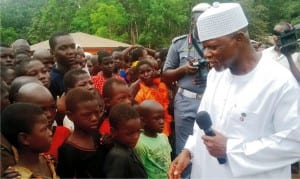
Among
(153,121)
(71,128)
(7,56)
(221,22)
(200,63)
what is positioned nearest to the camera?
(221,22)

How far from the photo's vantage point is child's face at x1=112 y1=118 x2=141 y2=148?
352cm

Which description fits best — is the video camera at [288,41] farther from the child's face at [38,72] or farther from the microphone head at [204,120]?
the child's face at [38,72]

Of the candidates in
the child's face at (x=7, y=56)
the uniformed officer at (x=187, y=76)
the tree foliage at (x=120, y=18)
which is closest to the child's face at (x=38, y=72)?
the child's face at (x=7, y=56)

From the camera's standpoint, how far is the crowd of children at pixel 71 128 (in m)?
2.91

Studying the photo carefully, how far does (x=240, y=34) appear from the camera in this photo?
119 inches

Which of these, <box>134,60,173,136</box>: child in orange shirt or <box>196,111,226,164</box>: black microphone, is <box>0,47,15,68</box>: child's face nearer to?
<box>134,60,173,136</box>: child in orange shirt

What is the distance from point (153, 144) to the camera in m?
4.14

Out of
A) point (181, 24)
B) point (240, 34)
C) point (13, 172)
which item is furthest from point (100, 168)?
point (181, 24)

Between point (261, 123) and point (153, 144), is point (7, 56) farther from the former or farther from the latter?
point (261, 123)

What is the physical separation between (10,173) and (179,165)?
1112 millimetres

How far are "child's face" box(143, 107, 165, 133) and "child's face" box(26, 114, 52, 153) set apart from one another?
1.49 meters

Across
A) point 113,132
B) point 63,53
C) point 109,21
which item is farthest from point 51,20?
point 113,132

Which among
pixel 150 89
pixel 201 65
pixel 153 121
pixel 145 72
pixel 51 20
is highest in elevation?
pixel 201 65

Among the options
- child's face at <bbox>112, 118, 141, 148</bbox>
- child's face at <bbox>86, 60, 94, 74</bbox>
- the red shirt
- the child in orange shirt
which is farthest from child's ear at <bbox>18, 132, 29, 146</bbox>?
child's face at <bbox>86, 60, 94, 74</bbox>
